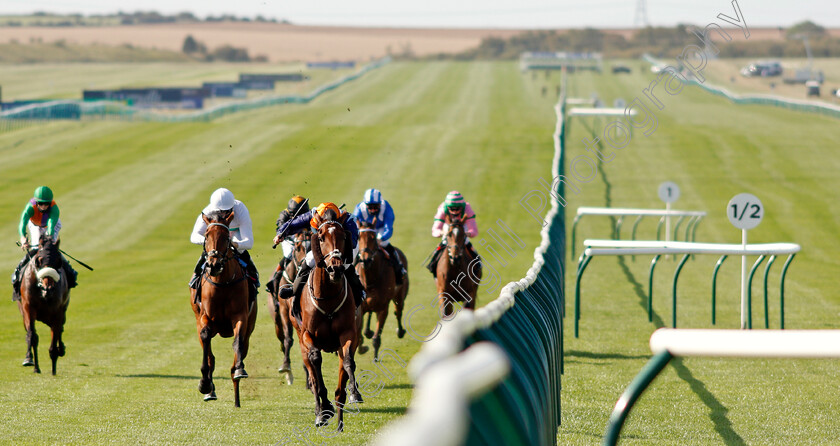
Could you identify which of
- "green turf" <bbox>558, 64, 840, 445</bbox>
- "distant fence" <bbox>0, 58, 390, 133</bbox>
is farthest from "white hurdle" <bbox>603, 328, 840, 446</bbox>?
"distant fence" <bbox>0, 58, 390, 133</bbox>

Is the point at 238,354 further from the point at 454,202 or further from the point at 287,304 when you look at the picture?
the point at 454,202

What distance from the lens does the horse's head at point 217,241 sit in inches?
363

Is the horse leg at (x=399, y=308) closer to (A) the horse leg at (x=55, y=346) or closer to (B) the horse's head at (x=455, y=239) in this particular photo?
(B) the horse's head at (x=455, y=239)

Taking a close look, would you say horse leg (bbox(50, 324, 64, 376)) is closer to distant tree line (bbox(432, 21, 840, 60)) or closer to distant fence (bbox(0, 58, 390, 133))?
distant fence (bbox(0, 58, 390, 133))

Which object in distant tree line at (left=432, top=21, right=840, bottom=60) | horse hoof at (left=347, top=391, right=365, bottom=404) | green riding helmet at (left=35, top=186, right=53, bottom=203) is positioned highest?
distant tree line at (left=432, top=21, right=840, bottom=60)

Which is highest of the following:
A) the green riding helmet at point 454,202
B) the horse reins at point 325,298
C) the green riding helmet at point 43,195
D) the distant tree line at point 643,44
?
the distant tree line at point 643,44

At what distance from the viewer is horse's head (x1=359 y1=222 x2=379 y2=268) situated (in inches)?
448

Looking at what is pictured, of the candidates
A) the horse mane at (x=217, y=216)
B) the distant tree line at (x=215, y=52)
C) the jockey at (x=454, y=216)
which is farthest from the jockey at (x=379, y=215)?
the distant tree line at (x=215, y=52)

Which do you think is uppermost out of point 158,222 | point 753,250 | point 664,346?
point 664,346

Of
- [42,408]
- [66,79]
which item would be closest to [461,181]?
[42,408]

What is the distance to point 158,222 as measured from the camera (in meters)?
28.2

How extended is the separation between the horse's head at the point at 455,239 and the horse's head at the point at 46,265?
182 inches

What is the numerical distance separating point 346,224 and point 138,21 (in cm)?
13130

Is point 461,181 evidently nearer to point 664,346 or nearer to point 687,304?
point 687,304
